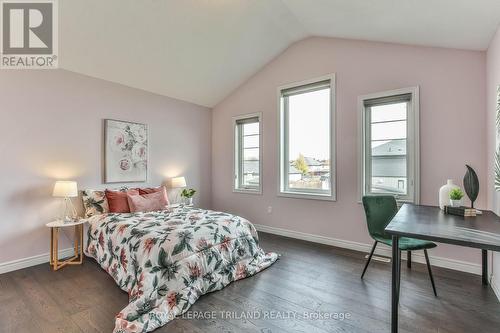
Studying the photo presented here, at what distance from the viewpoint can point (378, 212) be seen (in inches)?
110

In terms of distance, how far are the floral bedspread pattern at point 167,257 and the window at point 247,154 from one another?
69.4 inches

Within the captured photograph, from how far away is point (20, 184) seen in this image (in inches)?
118

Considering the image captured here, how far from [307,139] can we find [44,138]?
372cm

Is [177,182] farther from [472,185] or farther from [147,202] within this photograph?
[472,185]

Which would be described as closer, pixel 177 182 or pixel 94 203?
pixel 94 203

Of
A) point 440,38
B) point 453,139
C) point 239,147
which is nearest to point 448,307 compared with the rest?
point 453,139

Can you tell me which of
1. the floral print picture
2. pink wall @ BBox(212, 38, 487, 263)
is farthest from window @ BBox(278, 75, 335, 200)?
the floral print picture

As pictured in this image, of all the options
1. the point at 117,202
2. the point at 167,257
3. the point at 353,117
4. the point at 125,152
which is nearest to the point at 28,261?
the point at 117,202

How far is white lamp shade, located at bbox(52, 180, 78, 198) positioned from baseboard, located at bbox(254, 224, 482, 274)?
292 centimetres

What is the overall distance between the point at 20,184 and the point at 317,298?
360 centimetres

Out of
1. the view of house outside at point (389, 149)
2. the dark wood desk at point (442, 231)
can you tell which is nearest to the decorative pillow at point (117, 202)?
the dark wood desk at point (442, 231)

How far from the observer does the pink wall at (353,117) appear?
9.18ft

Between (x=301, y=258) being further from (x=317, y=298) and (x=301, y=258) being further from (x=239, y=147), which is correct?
(x=239, y=147)

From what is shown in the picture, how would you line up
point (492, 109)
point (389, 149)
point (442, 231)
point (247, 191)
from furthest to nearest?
point (247, 191) < point (389, 149) < point (492, 109) < point (442, 231)
